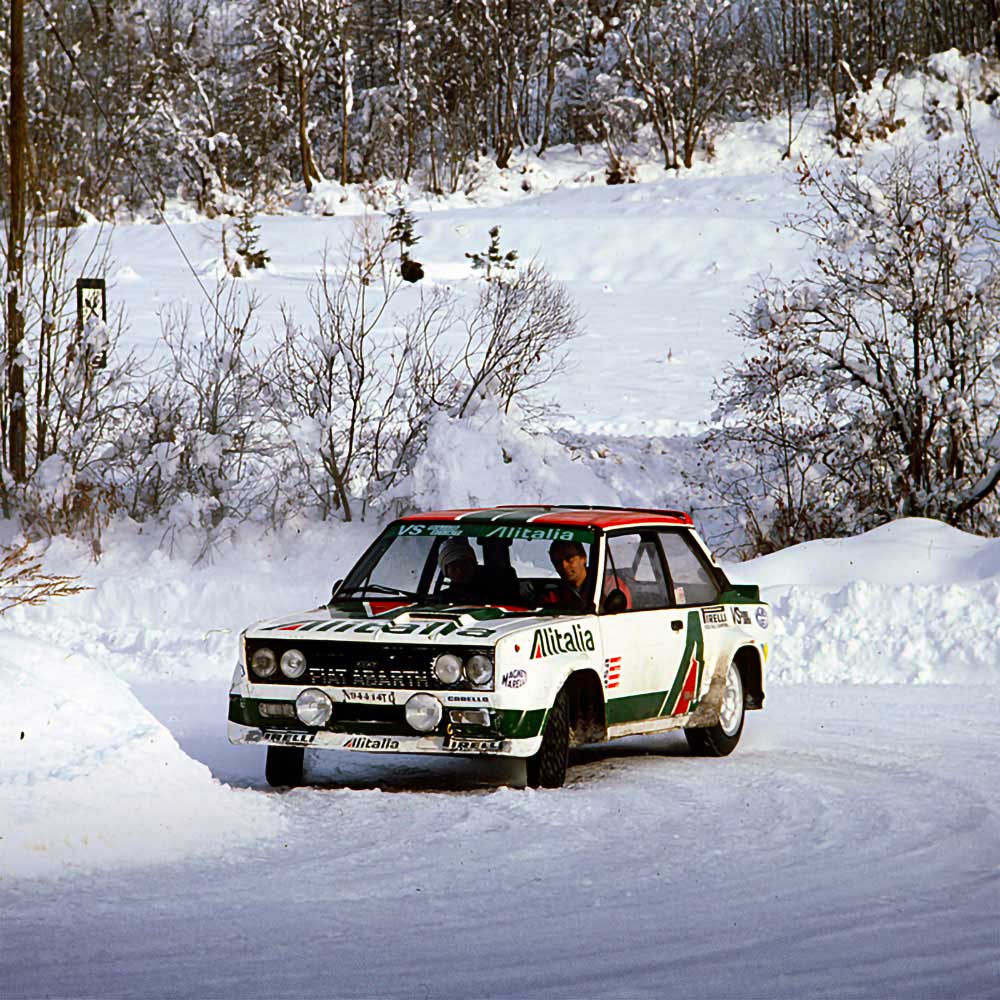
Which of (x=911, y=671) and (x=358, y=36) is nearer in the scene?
(x=911, y=671)

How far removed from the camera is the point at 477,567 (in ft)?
30.1

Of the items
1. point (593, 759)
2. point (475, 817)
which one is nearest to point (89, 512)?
point (593, 759)

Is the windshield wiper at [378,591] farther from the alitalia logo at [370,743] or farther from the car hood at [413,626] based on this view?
the alitalia logo at [370,743]

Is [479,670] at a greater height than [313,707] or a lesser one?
greater

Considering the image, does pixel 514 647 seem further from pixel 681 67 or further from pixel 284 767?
pixel 681 67

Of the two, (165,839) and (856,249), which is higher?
(856,249)

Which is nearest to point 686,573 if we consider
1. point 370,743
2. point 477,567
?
point 477,567

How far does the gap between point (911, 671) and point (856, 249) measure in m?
7.27

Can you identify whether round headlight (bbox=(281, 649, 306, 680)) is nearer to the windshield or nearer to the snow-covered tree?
the windshield

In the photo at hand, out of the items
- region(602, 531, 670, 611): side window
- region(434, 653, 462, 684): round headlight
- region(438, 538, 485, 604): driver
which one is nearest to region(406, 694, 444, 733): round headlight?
region(434, 653, 462, 684): round headlight

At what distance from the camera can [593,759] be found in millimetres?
9727

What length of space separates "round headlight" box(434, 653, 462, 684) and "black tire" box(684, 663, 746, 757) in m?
2.42

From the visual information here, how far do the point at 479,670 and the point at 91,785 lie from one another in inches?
76.3

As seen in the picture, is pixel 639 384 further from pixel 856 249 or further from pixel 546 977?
pixel 546 977
